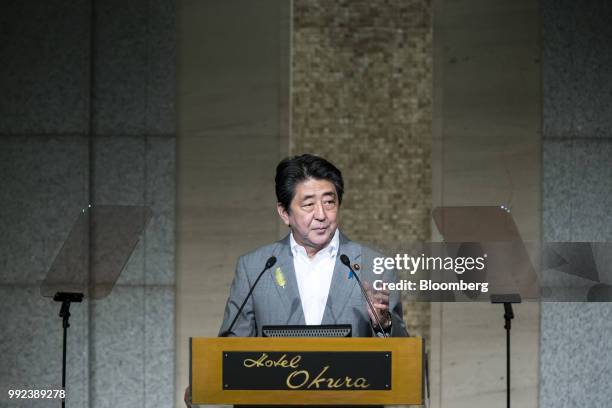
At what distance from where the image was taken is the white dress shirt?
3.61m

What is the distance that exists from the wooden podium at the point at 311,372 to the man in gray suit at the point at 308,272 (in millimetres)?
392

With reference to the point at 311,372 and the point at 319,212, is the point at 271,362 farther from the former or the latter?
the point at 319,212

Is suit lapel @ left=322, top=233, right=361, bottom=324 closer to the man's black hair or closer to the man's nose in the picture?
the man's nose

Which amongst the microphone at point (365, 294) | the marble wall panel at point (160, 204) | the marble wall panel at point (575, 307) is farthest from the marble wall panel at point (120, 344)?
the microphone at point (365, 294)

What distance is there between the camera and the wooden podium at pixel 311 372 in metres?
3.05

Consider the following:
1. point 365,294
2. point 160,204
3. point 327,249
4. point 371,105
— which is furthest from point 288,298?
point 371,105

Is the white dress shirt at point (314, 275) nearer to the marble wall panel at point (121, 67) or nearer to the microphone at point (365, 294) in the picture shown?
the microphone at point (365, 294)

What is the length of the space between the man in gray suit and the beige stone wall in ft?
5.87

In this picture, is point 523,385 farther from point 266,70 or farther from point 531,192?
point 266,70

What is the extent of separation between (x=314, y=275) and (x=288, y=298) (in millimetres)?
143

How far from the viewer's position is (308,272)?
3703 mm

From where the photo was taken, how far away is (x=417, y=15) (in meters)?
5.58

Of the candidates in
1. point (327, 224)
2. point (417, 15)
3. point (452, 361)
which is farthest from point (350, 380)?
point (417, 15)

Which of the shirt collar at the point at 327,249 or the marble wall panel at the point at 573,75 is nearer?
the shirt collar at the point at 327,249
